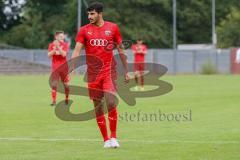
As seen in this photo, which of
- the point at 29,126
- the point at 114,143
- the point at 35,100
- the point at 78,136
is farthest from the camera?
the point at 35,100

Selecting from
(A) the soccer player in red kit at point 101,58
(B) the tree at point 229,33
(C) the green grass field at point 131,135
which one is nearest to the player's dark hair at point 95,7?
(A) the soccer player in red kit at point 101,58

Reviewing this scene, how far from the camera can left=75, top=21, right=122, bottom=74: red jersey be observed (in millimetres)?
12695

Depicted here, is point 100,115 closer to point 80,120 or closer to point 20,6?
point 80,120

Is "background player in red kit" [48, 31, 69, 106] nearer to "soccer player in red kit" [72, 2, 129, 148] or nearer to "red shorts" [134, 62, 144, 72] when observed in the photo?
"soccer player in red kit" [72, 2, 129, 148]

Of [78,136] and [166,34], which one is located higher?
[78,136]

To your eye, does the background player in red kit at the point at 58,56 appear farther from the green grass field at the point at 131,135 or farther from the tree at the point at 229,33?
the tree at the point at 229,33

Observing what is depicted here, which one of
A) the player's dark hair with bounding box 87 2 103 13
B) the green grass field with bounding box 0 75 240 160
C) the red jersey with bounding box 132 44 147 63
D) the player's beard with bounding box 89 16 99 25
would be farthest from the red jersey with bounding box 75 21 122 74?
the red jersey with bounding box 132 44 147 63

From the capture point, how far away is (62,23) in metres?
84.8

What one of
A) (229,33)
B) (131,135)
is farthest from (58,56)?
(229,33)

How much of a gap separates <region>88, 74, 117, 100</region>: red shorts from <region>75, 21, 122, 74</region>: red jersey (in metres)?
0.12

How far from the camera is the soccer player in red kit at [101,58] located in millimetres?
12664

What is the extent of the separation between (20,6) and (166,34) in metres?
17.4

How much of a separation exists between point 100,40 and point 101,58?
313mm

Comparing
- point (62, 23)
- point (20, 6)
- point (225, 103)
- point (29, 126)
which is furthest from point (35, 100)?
point (20, 6)
